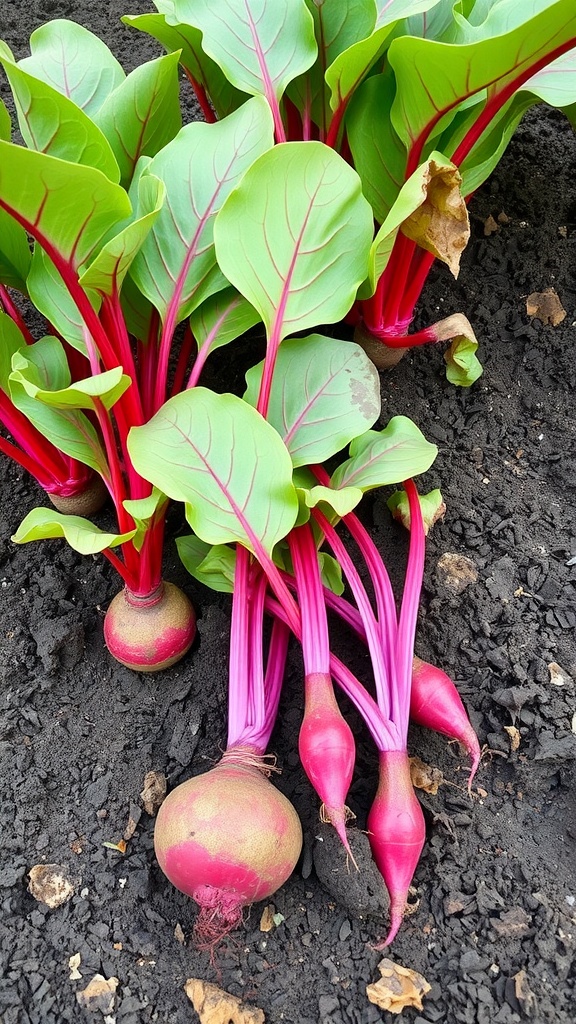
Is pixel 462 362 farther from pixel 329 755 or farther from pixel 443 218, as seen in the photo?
pixel 329 755

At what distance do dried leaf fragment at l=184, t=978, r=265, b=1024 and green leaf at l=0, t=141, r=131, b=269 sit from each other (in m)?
0.98

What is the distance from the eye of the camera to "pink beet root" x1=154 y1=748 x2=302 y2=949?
2.83 feet

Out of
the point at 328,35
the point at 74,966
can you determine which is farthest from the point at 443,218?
the point at 74,966

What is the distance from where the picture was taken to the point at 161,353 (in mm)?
1146

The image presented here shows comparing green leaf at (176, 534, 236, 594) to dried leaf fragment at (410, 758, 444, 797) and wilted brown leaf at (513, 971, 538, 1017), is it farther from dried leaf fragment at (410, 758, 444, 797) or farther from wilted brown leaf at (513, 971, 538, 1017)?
wilted brown leaf at (513, 971, 538, 1017)

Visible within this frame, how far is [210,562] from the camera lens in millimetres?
1145

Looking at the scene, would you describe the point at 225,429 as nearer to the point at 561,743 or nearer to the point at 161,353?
the point at 161,353

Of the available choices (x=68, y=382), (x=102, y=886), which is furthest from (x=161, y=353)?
(x=102, y=886)

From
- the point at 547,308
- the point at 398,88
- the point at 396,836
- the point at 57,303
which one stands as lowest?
the point at 396,836

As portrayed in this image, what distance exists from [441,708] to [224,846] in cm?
36

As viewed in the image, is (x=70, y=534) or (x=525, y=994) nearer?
(x=525, y=994)

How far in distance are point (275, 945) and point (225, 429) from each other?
0.71 metres

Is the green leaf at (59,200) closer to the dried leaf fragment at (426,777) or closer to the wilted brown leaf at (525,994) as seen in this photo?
the dried leaf fragment at (426,777)

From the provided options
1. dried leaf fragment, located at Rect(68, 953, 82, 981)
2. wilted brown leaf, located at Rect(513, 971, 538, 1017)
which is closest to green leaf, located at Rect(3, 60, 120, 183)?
dried leaf fragment, located at Rect(68, 953, 82, 981)
